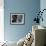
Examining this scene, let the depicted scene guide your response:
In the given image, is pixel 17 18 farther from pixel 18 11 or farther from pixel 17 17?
pixel 18 11

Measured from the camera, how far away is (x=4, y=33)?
18.7 feet

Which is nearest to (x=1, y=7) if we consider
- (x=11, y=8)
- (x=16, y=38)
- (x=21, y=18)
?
(x=11, y=8)

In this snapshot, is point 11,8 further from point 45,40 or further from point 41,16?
point 45,40

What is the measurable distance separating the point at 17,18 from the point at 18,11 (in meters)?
0.30

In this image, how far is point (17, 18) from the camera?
577 centimetres

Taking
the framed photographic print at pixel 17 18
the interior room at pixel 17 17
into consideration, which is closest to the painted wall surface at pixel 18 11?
the interior room at pixel 17 17

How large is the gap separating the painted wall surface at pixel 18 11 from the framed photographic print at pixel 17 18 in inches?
4.9

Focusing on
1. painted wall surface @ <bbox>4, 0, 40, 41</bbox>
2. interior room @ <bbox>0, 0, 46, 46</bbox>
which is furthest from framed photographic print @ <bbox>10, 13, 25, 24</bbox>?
painted wall surface @ <bbox>4, 0, 40, 41</bbox>

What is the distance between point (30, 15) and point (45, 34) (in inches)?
112

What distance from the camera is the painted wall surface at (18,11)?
571 centimetres

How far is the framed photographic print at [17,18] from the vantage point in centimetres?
574

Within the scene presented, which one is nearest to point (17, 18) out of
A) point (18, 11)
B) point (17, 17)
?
point (17, 17)

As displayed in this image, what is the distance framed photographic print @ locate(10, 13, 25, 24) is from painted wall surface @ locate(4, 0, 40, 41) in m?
0.13

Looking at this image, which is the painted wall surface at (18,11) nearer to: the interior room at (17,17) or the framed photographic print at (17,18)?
the interior room at (17,17)
